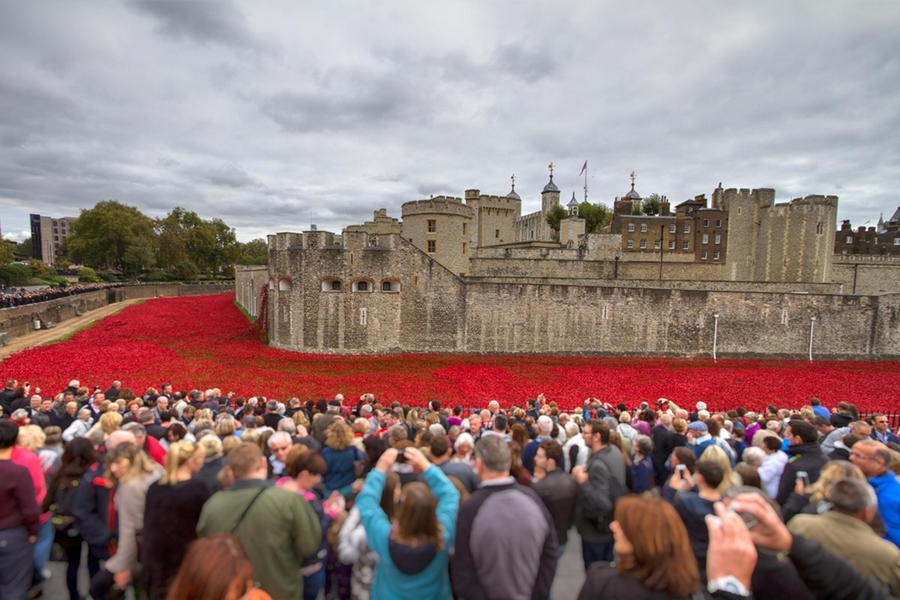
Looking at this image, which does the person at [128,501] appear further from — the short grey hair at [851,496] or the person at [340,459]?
the short grey hair at [851,496]

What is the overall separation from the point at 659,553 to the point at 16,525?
604 cm

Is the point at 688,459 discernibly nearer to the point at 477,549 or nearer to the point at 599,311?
the point at 477,549

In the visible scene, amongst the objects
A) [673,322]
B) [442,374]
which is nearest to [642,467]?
[442,374]

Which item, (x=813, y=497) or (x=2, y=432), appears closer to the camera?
(x=813, y=497)

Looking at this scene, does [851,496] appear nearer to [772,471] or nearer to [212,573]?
[772,471]

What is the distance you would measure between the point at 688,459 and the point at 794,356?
100 feet

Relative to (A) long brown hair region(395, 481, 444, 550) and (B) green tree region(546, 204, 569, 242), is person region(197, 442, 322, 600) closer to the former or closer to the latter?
(A) long brown hair region(395, 481, 444, 550)

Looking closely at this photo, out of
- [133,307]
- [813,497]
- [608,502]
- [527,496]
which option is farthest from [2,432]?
[133,307]

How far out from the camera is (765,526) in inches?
123

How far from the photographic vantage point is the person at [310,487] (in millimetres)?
4516

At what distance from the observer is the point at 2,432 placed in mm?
5043

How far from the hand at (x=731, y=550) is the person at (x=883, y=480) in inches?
137

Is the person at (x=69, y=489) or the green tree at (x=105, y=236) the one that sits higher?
the green tree at (x=105, y=236)

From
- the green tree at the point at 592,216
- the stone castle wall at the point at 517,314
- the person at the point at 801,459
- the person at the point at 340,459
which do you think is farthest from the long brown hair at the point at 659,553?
the green tree at the point at 592,216
